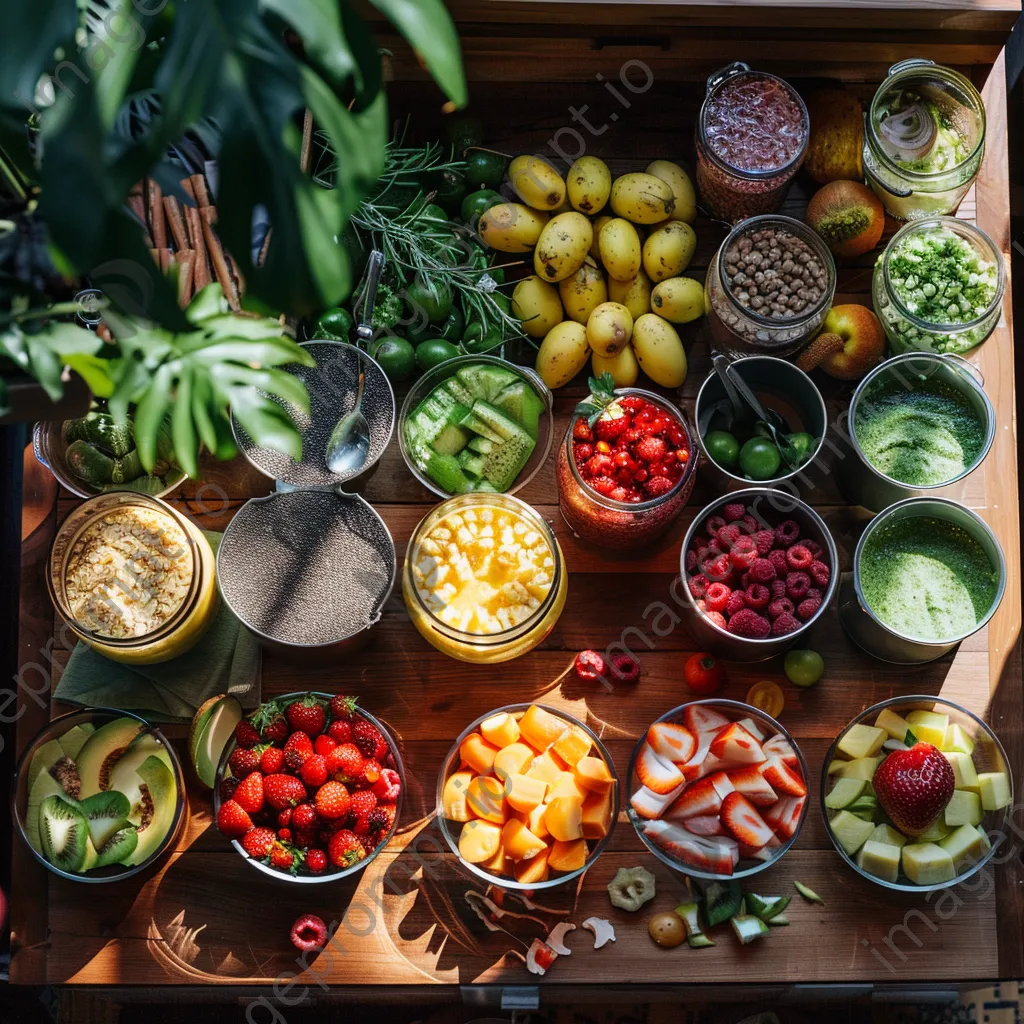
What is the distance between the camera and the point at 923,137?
73.7 inches

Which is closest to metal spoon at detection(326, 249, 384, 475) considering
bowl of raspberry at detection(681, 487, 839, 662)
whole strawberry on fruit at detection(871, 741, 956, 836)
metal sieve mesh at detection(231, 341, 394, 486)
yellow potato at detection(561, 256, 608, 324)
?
metal sieve mesh at detection(231, 341, 394, 486)

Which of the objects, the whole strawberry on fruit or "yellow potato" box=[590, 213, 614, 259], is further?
"yellow potato" box=[590, 213, 614, 259]

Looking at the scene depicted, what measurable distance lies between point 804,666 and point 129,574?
3.67ft

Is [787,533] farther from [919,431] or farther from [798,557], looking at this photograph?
[919,431]

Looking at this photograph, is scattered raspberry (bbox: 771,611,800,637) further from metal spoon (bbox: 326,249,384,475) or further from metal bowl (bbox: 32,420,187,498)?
metal bowl (bbox: 32,420,187,498)

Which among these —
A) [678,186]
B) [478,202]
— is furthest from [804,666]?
[478,202]

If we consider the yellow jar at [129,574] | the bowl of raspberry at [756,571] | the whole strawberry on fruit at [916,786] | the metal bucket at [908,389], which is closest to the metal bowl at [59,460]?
the yellow jar at [129,574]

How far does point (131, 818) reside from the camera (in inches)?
66.8

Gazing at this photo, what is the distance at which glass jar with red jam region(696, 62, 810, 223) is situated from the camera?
1.82m

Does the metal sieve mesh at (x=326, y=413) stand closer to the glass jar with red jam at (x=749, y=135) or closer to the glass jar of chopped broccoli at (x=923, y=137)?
the glass jar with red jam at (x=749, y=135)

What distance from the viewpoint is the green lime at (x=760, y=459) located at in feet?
5.73

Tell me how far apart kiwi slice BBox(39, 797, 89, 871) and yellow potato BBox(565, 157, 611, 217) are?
1326 mm

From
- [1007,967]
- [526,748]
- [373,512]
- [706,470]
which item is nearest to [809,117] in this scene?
[706,470]

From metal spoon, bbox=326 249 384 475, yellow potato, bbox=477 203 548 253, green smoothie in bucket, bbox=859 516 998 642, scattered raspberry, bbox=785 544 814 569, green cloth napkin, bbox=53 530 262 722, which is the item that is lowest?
green cloth napkin, bbox=53 530 262 722
